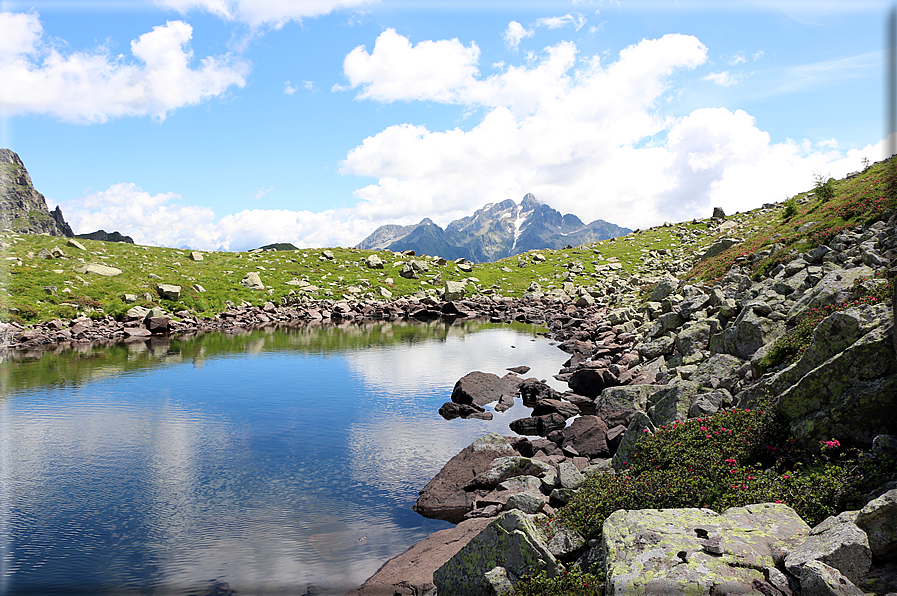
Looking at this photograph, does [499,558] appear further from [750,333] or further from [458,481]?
[750,333]

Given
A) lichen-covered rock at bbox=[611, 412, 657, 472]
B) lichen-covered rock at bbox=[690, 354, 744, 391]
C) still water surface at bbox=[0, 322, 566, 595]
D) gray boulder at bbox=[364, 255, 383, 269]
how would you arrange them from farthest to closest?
gray boulder at bbox=[364, 255, 383, 269] → lichen-covered rock at bbox=[690, 354, 744, 391] → lichen-covered rock at bbox=[611, 412, 657, 472] → still water surface at bbox=[0, 322, 566, 595]

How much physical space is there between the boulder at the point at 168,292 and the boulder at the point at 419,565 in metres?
72.6

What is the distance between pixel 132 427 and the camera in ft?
88.9

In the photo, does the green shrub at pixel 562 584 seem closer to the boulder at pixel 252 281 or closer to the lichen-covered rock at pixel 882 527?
the lichen-covered rock at pixel 882 527

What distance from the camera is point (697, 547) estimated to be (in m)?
9.05

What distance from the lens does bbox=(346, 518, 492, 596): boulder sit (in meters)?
13.0

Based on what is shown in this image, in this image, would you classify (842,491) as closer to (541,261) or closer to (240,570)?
(240,570)

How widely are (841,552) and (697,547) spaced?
7.31 feet

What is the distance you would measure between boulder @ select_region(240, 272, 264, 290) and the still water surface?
47.2 meters

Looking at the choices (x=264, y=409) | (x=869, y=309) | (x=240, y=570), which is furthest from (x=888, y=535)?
(x=264, y=409)

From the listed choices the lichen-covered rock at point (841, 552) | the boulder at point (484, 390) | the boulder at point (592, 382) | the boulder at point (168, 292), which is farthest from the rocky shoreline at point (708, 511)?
the boulder at point (168, 292)

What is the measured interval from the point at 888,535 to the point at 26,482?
94.2 ft

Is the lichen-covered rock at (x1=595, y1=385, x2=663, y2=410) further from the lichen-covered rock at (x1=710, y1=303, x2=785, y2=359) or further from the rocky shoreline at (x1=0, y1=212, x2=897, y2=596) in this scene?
the lichen-covered rock at (x1=710, y1=303, x2=785, y2=359)

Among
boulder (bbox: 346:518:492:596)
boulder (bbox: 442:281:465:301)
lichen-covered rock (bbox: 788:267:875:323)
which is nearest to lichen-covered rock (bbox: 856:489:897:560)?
boulder (bbox: 346:518:492:596)
